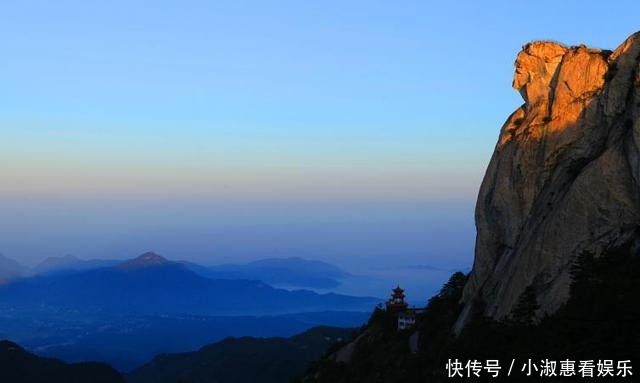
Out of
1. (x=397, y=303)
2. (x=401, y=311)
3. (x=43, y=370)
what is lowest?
(x=43, y=370)

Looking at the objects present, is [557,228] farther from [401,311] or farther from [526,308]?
[401,311]

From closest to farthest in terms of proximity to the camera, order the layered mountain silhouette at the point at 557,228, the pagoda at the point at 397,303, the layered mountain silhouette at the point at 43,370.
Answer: the layered mountain silhouette at the point at 557,228 < the pagoda at the point at 397,303 < the layered mountain silhouette at the point at 43,370

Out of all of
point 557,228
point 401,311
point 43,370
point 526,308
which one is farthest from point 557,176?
point 43,370

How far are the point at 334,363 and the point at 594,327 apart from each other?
45.5m

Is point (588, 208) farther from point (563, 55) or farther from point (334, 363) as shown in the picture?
point (334, 363)

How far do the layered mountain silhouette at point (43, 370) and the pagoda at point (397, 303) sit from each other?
123444 mm

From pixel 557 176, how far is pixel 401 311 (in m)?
37.0

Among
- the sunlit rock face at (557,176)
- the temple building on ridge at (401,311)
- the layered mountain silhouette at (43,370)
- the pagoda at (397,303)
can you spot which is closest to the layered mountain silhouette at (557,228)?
the sunlit rock face at (557,176)

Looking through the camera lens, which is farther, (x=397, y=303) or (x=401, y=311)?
(x=397, y=303)

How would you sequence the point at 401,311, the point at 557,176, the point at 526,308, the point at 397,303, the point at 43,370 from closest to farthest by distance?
the point at 526,308
the point at 557,176
the point at 401,311
the point at 397,303
the point at 43,370

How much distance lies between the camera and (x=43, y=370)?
595 ft

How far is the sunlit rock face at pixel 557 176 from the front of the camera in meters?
34.8

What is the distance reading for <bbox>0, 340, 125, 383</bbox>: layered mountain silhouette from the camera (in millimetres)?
175750

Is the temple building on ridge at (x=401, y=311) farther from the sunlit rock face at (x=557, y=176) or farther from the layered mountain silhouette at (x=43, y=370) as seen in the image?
the layered mountain silhouette at (x=43, y=370)
